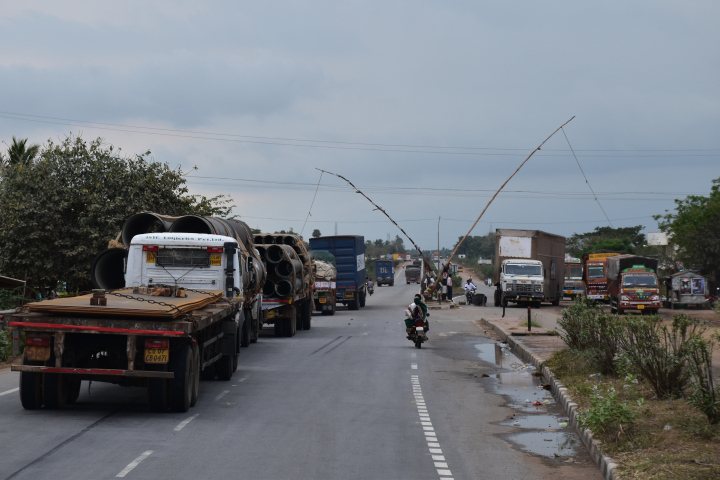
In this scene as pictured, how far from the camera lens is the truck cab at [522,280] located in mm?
43750

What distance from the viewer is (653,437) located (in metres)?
8.78

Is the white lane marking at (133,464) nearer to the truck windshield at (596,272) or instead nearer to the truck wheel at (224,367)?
the truck wheel at (224,367)

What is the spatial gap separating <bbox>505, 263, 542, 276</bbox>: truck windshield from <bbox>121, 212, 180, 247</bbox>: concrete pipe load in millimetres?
29341

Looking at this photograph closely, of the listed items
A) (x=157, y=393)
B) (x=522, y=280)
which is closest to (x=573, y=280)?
(x=522, y=280)

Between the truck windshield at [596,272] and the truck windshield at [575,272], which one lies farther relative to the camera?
the truck windshield at [575,272]

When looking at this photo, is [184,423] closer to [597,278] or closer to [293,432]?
[293,432]

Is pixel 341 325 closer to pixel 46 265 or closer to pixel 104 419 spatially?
pixel 46 265

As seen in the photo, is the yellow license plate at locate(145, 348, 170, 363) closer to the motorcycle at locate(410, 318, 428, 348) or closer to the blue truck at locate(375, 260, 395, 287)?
the motorcycle at locate(410, 318, 428, 348)

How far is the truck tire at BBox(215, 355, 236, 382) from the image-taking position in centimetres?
1470

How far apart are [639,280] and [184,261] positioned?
27606mm

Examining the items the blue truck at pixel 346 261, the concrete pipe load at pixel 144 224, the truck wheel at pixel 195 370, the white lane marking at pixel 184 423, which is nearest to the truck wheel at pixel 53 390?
the truck wheel at pixel 195 370

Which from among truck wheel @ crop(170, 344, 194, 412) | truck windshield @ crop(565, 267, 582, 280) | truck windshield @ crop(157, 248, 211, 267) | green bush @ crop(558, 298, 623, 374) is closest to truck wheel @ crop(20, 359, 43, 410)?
truck wheel @ crop(170, 344, 194, 412)

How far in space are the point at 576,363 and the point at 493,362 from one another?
14.4 feet

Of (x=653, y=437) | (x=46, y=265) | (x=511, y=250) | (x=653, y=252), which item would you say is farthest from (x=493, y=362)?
(x=653, y=252)
